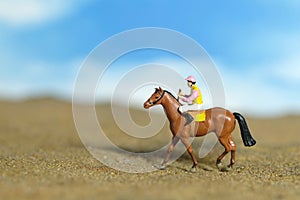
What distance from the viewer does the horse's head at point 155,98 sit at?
867 cm

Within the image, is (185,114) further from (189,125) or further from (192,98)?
(192,98)

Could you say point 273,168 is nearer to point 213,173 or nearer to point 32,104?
point 213,173

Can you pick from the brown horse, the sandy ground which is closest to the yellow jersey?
the brown horse

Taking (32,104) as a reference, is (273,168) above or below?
below

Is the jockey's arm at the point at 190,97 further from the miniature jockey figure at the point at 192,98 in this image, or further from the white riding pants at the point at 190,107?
the white riding pants at the point at 190,107

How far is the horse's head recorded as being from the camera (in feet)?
28.5

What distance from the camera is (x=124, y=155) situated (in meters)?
11.0

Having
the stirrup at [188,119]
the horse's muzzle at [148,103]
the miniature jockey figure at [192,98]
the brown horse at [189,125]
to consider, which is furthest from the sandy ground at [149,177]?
the horse's muzzle at [148,103]

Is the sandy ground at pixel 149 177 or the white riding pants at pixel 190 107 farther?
the white riding pants at pixel 190 107

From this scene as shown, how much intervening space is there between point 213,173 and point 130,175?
1.74m

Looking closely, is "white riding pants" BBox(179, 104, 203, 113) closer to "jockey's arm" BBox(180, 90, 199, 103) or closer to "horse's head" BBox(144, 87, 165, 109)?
"jockey's arm" BBox(180, 90, 199, 103)

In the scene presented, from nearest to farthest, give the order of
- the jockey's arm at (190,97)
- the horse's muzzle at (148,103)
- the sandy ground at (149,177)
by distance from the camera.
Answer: the sandy ground at (149,177) < the jockey's arm at (190,97) < the horse's muzzle at (148,103)

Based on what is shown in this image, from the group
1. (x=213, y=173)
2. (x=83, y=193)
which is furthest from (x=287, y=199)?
(x=83, y=193)

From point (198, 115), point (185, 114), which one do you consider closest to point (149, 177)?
point (185, 114)
